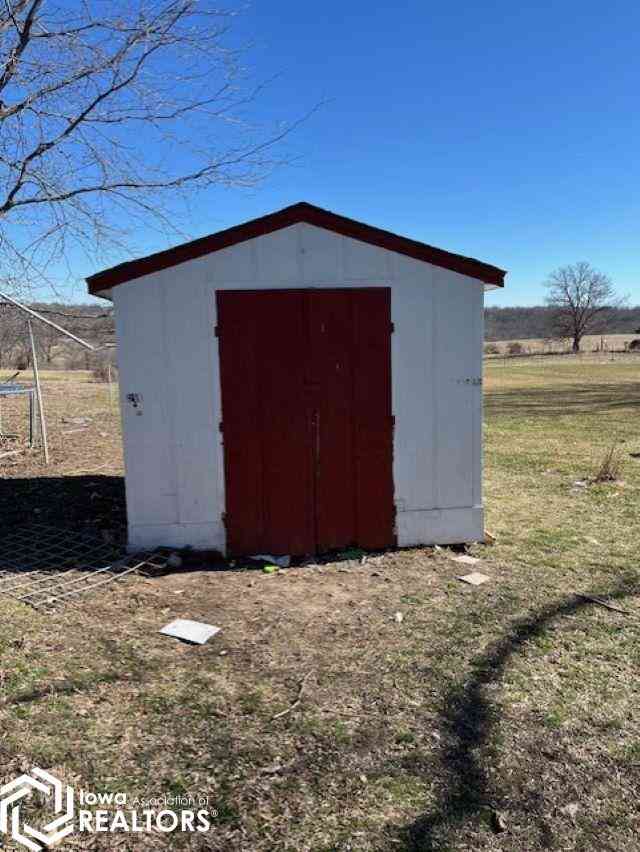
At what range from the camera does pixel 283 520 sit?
19.4 feet

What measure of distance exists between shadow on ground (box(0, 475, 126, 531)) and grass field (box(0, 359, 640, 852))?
209cm

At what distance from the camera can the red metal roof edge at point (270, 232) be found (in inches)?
217

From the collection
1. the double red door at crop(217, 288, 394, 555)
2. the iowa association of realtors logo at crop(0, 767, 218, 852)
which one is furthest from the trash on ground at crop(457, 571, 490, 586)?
the iowa association of realtors logo at crop(0, 767, 218, 852)

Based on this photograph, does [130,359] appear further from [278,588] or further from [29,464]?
[29,464]

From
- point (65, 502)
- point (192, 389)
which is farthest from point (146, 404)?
point (65, 502)

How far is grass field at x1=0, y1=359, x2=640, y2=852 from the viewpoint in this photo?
8.45 feet

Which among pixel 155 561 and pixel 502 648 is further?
pixel 155 561

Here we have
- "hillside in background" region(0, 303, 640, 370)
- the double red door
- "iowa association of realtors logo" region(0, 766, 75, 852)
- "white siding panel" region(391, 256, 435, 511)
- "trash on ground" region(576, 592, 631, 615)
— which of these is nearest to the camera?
"iowa association of realtors logo" region(0, 766, 75, 852)

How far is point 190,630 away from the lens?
4.36m

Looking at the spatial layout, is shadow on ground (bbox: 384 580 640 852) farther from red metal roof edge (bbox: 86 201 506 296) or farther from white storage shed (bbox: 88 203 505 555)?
red metal roof edge (bbox: 86 201 506 296)

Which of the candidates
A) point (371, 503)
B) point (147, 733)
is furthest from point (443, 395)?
point (147, 733)

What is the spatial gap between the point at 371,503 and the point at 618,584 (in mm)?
2164


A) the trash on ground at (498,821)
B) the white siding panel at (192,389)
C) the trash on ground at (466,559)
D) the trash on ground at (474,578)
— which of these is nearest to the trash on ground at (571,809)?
the trash on ground at (498,821)

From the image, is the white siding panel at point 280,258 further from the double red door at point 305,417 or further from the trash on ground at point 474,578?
the trash on ground at point 474,578
